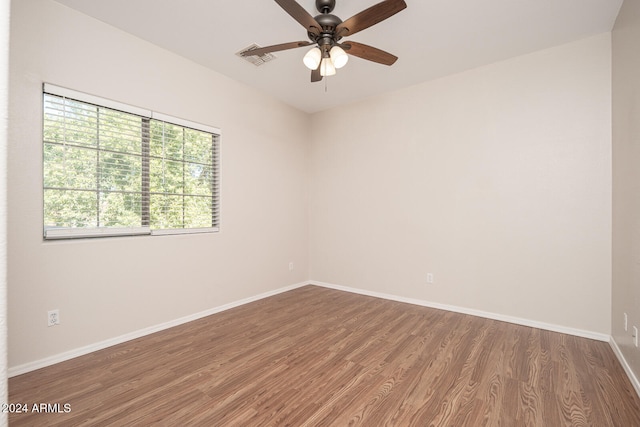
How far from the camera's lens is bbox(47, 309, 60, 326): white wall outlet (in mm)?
2219

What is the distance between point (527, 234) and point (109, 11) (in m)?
4.47

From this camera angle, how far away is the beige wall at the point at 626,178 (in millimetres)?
1988

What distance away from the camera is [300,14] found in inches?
73.6

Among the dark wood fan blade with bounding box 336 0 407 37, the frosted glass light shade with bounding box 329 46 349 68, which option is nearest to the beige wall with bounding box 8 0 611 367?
the frosted glass light shade with bounding box 329 46 349 68

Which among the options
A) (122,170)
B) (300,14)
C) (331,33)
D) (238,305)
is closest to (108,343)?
(238,305)

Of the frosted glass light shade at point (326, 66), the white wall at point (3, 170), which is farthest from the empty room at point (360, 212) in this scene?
the white wall at point (3, 170)

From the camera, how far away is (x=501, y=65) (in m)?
3.18

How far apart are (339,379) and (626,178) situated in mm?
2677

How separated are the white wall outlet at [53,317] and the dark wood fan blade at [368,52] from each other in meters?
3.07

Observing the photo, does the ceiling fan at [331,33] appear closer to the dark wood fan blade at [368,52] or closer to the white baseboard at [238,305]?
the dark wood fan blade at [368,52]

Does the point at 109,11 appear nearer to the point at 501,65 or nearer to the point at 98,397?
the point at 98,397

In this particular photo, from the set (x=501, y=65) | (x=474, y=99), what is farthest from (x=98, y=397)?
(x=501, y=65)

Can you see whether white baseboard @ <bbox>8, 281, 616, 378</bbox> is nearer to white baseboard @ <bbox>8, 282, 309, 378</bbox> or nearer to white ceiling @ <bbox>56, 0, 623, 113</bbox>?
white baseboard @ <bbox>8, 282, 309, 378</bbox>

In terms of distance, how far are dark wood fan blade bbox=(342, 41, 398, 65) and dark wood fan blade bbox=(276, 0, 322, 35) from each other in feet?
0.86
